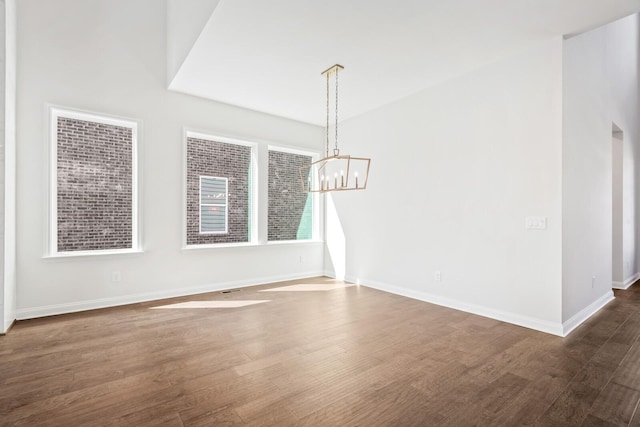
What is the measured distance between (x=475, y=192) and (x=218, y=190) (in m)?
3.73

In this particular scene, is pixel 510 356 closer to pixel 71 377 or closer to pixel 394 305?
pixel 394 305

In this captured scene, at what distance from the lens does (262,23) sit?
2.86 metres

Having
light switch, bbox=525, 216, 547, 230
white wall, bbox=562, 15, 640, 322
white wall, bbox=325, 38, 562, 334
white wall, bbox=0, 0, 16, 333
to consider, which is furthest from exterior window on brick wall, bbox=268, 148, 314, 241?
white wall, bbox=562, 15, 640, 322

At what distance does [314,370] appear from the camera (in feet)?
7.76

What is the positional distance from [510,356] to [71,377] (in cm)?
343

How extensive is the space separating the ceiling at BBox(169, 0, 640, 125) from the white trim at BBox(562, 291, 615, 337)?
9.42ft

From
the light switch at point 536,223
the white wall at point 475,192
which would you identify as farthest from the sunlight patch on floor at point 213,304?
the light switch at point 536,223

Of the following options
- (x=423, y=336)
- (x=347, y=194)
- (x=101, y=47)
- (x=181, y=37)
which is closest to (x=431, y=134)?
(x=347, y=194)

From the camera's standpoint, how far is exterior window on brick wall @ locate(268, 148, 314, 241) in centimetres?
556

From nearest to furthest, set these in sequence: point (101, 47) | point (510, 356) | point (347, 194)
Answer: point (510, 356)
point (101, 47)
point (347, 194)

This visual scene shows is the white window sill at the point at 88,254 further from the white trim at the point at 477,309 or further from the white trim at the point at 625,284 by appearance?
the white trim at the point at 625,284

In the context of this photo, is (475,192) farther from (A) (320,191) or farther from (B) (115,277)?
(B) (115,277)

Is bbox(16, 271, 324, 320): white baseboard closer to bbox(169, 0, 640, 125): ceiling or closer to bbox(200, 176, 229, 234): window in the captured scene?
bbox(200, 176, 229, 234): window

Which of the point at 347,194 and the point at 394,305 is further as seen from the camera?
the point at 347,194
